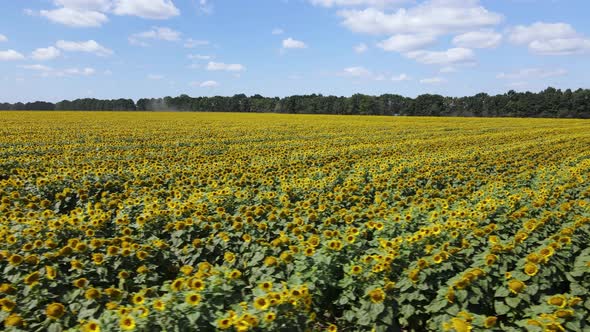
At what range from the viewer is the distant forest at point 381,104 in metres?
71.6

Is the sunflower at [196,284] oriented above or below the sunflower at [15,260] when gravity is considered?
above

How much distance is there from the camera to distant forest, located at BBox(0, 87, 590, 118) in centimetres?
7156

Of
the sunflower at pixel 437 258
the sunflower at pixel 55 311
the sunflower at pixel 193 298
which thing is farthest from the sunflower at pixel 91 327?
the sunflower at pixel 437 258

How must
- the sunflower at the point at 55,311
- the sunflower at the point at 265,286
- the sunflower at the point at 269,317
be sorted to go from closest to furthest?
the sunflower at the point at 269,317, the sunflower at the point at 55,311, the sunflower at the point at 265,286

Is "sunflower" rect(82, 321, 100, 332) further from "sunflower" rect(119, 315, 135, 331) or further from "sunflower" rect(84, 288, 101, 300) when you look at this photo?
A: "sunflower" rect(84, 288, 101, 300)

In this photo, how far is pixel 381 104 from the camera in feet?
266

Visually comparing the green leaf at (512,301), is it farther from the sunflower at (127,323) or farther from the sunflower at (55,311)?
the sunflower at (55,311)

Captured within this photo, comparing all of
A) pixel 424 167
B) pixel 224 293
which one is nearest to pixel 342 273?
pixel 224 293

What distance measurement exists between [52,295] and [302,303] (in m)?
2.17

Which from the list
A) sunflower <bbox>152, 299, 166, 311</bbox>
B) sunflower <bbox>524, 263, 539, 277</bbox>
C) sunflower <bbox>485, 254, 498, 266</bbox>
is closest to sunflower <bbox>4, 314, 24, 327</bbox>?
sunflower <bbox>152, 299, 166, 311</bbox>

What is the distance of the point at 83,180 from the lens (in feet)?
29.1

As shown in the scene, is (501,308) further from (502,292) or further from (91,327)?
(91,327)

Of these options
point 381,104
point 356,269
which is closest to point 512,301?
point 356,269

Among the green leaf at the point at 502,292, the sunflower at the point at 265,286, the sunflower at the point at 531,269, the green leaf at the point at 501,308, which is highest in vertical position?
the sunflower at the point at 531,269
